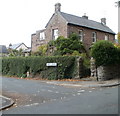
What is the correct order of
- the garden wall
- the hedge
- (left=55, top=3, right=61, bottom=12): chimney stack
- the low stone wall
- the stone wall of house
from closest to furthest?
the low stone wall < the garden wall < the hedge < the stone wall of house < (left=55, top=3, right=61, bottom=12): chimney stack

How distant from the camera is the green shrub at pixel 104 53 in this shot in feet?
53.4

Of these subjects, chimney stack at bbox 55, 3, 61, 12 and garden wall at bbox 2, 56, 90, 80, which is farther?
chimney stack at bbox 55, 3, 61, 12

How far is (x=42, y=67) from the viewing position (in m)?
20.9

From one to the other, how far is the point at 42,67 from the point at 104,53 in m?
7.63

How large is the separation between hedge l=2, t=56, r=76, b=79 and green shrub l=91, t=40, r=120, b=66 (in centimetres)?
334

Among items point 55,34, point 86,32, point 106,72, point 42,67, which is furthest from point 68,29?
point 106,72

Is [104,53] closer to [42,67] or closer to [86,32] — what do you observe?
[42,67]

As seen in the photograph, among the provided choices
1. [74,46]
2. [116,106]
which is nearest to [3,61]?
[74,46]

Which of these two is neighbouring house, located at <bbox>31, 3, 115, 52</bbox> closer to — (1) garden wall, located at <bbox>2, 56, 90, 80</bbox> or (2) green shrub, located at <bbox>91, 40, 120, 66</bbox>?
(1) garden wall, located at <bbox>2, 56, 90, 80</bbox>

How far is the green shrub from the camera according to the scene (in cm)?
1627

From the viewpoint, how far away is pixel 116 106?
7008 millimetres

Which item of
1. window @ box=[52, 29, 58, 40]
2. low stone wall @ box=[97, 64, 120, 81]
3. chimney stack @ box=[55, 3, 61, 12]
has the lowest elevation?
low stone wall @ box=[97, 64, 120, 81]

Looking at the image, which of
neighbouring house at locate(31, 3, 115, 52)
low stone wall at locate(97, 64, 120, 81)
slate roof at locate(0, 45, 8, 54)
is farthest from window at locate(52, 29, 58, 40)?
slate roof at locate(0, 45, 8, 54)

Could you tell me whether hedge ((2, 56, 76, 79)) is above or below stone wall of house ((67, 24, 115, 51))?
below
